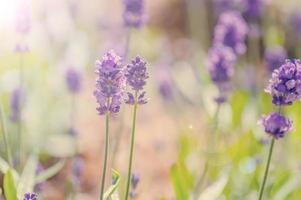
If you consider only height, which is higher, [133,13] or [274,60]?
[133,13]

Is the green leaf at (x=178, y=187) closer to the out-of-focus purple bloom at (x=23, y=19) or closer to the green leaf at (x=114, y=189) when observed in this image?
the green leaf at (x=114, y=189)

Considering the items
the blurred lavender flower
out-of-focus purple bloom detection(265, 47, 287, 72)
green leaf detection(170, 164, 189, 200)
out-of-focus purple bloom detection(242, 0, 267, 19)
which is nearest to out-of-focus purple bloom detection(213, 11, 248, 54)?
out-of-focus purple bloom detection(265, 47, 287, 72)

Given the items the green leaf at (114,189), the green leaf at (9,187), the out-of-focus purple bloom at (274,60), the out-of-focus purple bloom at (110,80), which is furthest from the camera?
the out-of-focus purple bloom at (274,60)

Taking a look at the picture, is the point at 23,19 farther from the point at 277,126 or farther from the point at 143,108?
the point at 143,108

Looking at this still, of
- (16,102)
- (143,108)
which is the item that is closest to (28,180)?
(16,102)

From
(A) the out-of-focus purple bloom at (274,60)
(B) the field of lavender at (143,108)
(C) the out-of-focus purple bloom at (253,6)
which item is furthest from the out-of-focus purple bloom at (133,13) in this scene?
(C) the out-of-focus purple bloom at (253,6)

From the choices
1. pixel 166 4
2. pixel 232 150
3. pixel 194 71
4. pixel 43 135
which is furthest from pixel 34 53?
pixel 166 4

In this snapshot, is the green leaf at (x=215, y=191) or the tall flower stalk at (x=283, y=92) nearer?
the tall flower stalk at (x=283, y=92)
